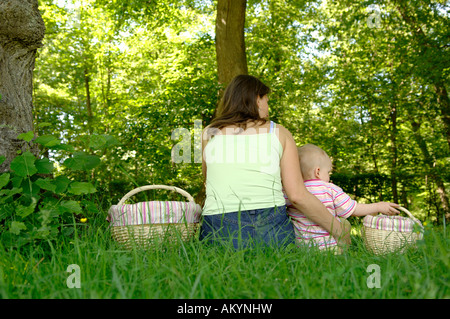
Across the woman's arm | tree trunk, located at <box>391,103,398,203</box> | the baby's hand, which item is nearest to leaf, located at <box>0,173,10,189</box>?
the woman's arm

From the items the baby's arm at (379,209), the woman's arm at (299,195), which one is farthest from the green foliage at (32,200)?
the baby's arm at (379,209)

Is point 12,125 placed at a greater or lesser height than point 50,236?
greater

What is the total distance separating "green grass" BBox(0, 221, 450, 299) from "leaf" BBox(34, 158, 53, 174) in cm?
64

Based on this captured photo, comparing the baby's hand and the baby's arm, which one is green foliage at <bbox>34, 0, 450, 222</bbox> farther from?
the baby's hand

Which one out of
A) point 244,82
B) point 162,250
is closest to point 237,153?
point 244,82

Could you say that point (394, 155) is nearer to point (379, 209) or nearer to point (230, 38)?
point (230, 38)

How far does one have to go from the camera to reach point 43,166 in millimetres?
2529

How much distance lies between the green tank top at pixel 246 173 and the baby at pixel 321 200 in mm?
244

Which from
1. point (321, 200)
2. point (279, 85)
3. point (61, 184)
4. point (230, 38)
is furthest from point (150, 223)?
point (279, 85)

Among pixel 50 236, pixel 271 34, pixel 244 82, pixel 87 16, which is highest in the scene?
pixel 87 16

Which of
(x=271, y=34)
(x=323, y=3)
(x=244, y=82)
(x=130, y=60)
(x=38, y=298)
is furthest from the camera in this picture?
(x=130, y=60)
